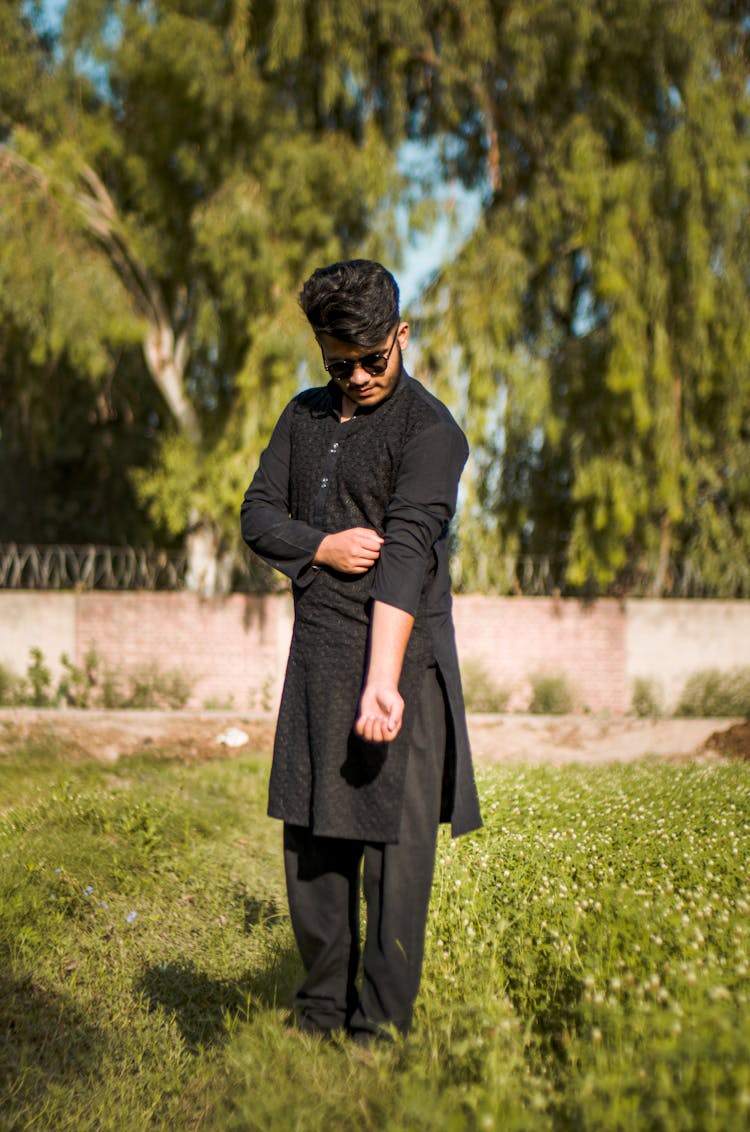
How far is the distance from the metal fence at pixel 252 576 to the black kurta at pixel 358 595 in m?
10.4

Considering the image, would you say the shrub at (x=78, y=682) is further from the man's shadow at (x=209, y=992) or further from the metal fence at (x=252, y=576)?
the man's shadow at (x=209, y=992)

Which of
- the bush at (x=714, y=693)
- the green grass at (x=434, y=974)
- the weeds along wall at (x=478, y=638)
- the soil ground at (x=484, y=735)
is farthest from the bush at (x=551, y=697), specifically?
the green grass at (x=434, y=974)

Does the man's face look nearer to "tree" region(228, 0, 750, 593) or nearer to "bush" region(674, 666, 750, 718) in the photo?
"tree" region(228, 0, 750, 593)

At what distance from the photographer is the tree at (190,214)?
40.5 ft

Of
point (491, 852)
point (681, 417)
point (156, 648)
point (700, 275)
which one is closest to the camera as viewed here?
point (491, 852)

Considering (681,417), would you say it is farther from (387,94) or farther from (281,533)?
(281,533)

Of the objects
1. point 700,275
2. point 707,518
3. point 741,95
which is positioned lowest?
point 707,518

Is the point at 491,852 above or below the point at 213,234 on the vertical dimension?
below

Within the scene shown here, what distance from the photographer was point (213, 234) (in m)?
12.3

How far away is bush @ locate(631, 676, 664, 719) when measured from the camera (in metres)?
13.3

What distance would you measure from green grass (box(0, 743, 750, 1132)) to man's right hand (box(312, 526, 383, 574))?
1.07m

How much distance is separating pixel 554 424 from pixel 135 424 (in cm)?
1095

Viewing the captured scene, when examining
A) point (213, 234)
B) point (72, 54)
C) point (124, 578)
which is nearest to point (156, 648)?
point (124, 578)

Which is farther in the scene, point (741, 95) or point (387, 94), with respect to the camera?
point (387, 94)
